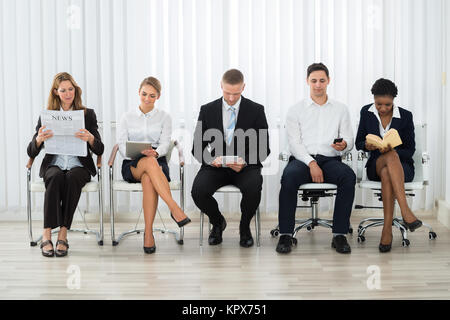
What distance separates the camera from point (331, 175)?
4.35m

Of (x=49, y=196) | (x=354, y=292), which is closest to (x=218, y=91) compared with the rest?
(x=49, y=196)

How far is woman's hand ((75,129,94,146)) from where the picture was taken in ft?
14.3

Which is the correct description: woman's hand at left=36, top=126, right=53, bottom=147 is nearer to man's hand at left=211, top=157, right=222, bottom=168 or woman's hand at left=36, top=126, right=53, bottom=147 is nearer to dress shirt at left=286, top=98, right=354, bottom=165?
man's hand at left=211, top=157, right=222, bottom=168

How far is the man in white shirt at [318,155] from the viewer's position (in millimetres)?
4281

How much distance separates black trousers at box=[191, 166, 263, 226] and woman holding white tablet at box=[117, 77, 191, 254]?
23 centimetres

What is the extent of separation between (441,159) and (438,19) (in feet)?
4.12

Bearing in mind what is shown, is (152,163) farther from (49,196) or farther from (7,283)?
(7,283)

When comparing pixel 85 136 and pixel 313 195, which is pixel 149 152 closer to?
pixel 85 136

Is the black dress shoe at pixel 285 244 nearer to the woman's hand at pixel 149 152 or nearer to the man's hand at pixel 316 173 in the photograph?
the man's hand at pixel 316 173

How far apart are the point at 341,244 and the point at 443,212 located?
148cm

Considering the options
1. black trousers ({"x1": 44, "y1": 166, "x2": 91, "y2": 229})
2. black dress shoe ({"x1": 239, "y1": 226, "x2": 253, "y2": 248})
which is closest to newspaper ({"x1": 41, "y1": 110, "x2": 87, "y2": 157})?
black trousers ({"x1": 44, "y1": 166, "x2": 91, "y2": 229})

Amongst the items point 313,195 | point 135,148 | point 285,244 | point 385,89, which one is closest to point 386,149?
point 385,89

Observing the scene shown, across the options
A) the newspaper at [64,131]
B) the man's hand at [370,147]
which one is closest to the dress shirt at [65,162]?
the newspaper at [64,131]

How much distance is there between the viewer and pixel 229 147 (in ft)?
14.8
